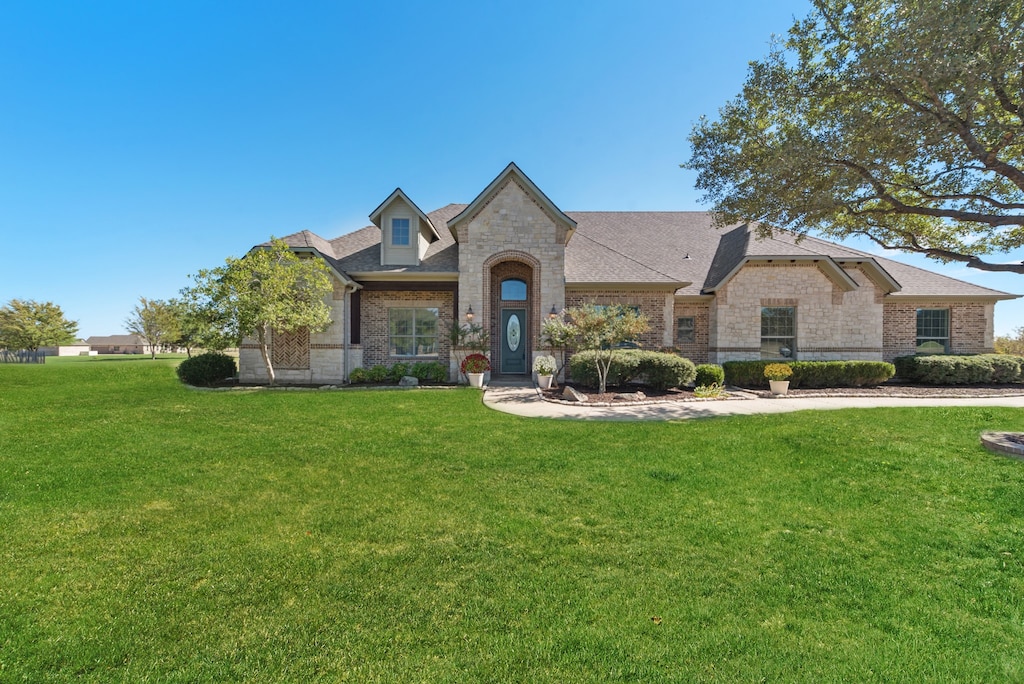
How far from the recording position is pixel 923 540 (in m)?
3.95

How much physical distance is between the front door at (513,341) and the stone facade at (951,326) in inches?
591

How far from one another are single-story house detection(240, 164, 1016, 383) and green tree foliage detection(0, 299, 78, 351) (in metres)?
50.5

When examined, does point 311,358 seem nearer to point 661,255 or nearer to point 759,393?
point 759,393

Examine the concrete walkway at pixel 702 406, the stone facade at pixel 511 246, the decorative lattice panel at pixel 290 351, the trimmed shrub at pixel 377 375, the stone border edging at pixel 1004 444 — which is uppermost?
the stone facade at pixel 511 246

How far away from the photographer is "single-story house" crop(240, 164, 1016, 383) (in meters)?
15.0

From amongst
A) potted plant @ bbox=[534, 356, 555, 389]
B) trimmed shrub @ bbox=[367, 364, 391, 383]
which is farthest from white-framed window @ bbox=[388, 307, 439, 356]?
potted plant @ bbox=[534, 356, 555, 389]

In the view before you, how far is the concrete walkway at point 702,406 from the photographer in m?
9.27

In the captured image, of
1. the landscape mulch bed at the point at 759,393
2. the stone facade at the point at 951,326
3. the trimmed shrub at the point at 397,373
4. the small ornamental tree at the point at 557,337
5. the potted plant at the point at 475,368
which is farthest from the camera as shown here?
the stone facade at the point at 951,326

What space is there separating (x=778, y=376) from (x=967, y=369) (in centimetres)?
758

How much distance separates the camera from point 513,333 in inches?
641

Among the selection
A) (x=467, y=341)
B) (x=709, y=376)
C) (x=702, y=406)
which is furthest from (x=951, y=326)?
(x=467, y=341)

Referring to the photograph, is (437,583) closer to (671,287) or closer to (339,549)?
(339,549)

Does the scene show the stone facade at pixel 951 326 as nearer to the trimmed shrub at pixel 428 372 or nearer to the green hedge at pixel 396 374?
the trimmed shrub at pixel 428 372

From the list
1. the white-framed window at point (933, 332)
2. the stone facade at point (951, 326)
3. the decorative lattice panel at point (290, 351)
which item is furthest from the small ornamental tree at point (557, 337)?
the white-framed window at point (933, 332)
